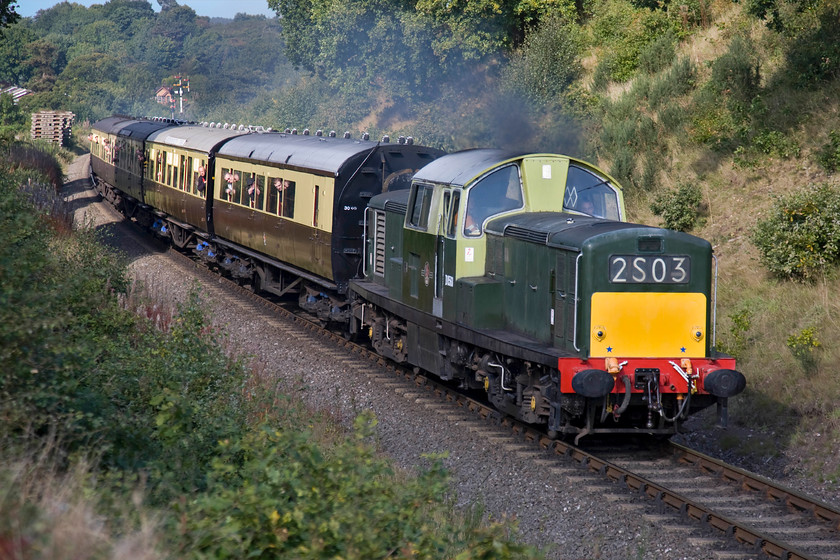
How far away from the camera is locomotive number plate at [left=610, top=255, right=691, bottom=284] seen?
30.8 ft

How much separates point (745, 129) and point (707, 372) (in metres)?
12.0

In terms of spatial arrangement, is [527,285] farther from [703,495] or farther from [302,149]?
[302,149]

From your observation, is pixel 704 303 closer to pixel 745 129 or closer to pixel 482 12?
pixel 745 129

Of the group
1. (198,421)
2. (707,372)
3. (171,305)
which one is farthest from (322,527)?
(171,305)

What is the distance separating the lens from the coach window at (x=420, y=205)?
11.9 metres

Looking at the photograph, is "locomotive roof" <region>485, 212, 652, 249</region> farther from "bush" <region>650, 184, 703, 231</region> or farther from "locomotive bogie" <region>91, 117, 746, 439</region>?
"bush" <region>650, 184, 703, 231</region>

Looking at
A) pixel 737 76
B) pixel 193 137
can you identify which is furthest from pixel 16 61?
pixel 737 76

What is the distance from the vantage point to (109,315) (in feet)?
42.3

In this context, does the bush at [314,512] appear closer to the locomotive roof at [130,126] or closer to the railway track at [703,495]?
the railway track at [703,495]

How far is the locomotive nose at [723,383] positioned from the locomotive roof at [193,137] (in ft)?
52.8

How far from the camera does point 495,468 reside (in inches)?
383

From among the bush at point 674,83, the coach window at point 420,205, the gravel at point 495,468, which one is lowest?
the gravel at point 495,468

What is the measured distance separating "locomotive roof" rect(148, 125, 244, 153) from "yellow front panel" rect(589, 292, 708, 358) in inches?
603

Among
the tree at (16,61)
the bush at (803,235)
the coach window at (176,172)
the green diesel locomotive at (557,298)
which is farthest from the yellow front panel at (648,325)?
the tree at (16,61)
